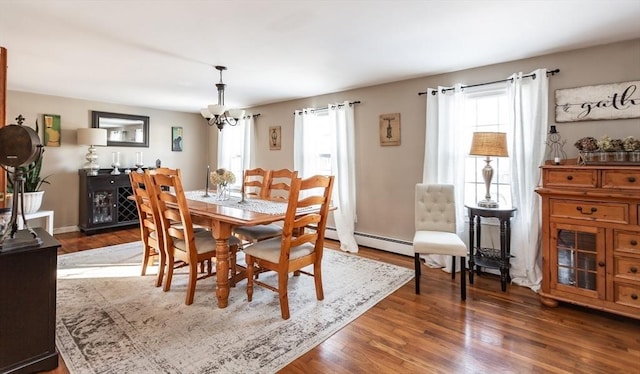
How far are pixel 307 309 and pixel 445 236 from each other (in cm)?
145

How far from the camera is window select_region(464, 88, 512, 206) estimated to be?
3330 millimetres

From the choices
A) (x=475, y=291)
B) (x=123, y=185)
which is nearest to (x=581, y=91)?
(x=475, y=291)

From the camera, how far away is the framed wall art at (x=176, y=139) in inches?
250

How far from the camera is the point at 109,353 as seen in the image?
194 centimetres

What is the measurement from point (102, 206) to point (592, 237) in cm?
627

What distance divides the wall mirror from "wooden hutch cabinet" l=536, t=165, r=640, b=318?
614 centimetres

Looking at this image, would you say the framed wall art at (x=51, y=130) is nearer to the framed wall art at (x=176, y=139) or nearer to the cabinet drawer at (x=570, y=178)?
the framed wall art at (x=176, y=139)

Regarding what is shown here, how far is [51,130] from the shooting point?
4.90m

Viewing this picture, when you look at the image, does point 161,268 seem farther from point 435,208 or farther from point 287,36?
point 435,208

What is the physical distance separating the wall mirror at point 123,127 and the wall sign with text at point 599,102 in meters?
6.23

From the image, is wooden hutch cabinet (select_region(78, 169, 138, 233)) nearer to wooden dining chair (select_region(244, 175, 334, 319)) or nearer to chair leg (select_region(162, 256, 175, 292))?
chair leg (select_region(162, 256, 175, 292))

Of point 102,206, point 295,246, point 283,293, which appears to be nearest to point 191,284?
point 283,293

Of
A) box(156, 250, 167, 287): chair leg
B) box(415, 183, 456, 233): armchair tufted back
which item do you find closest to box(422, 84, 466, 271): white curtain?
box(415, 183, 456, 233): armchair tufted back

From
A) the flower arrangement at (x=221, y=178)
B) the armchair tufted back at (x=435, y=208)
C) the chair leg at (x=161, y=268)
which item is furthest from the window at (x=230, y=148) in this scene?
the armchair tufted back at (x=435, y=208)
